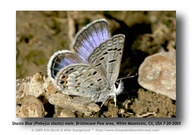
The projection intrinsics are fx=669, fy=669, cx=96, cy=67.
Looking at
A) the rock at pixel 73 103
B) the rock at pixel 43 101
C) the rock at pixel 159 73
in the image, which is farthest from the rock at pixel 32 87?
the rock at pixel 159 73

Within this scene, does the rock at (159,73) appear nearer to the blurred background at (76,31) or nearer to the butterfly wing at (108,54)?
the blurred background at (76,31)

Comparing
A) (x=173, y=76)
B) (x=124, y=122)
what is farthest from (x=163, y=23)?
(x=124, y=122)

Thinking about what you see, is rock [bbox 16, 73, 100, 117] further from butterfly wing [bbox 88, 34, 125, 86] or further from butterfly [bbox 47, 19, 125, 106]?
butterfly wing [bbox 88, 34, 125, 86]

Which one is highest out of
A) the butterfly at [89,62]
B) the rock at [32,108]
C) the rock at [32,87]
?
the butterfly at [89,62]

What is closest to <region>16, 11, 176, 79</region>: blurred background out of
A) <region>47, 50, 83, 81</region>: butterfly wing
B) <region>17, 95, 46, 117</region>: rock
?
<region>17, 95, 46, 117</region>: rock

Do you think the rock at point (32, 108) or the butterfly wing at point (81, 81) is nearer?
the butterfly wing at point (81, 81)
